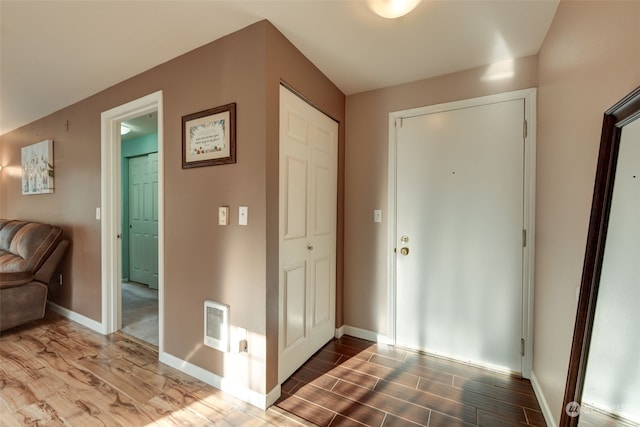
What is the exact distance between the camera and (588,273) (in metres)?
1.01

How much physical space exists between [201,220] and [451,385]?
2077 mm

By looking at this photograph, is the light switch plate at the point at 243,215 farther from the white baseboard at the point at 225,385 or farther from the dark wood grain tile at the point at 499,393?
the dark wood grain tile at the point at 499,393

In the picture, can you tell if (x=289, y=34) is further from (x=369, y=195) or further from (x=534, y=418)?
(x=534, y=418)

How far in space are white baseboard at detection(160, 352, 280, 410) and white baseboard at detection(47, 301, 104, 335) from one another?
1.14 metres

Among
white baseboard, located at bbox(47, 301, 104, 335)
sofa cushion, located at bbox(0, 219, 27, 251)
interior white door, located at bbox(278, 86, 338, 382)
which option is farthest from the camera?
sofa cushion, located at bbox(0, 219, 27, 251)

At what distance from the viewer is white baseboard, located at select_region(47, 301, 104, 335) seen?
2.65 m

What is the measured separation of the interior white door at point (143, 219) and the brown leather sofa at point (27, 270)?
4.15ft

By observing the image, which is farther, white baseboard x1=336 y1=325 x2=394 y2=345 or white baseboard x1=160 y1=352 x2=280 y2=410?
white baseboard x1=336 y1=325 x2=394 y2=345

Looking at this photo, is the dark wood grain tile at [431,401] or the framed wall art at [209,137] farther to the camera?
the framed wall art at [209,137]

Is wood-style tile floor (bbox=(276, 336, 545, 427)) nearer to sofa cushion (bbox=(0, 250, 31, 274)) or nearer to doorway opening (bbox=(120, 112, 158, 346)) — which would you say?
doorway opening (bbox=(120, 112, 158, 346))

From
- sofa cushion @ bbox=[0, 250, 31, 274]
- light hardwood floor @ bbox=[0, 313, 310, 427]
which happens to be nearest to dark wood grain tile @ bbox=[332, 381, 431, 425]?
light hardwood floor @ bbox=[0, 313, 310, 427]

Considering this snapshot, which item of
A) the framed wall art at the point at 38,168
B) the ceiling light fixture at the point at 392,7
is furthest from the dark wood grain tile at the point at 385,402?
the framed wall art at the point at 38,168

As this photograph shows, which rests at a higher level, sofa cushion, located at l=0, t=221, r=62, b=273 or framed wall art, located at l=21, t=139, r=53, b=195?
framed wall art, located at l=21, t=139, r=53, b=195

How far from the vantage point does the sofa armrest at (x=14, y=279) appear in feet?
8.29
